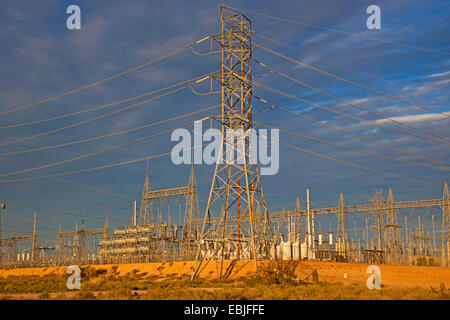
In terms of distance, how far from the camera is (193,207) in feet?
165

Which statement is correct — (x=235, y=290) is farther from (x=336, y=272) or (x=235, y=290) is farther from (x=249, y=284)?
(x=336, y=272)

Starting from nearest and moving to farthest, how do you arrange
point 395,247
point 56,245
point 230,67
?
point 230,67, point 395,247, point 56,245

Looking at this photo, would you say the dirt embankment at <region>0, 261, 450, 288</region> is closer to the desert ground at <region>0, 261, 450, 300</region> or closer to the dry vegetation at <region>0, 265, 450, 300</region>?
the desert ground at <region>0, 261, 450, 300</region>

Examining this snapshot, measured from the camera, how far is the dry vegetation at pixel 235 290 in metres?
18.2

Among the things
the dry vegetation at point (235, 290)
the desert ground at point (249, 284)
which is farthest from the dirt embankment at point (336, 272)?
the dry vegetation at point (235, 290)

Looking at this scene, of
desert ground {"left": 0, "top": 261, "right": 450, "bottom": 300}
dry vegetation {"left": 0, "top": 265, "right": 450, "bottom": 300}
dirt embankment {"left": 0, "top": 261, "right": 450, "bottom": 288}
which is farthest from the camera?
dirt embankment {"left": 0, "top": 261, "right": 450, "bottom": 288}

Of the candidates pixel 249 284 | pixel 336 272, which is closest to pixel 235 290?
pixel 249 284

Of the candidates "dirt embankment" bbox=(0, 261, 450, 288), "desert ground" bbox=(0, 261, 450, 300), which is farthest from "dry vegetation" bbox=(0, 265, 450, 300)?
"dirt embankment" bbox=(0, 261, 450, 288)

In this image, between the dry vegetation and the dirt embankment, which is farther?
the dirt embankment

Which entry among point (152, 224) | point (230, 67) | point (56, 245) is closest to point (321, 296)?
point (230, 67)

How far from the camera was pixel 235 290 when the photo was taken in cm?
2112

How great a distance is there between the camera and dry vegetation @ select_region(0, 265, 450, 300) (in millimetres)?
18156
